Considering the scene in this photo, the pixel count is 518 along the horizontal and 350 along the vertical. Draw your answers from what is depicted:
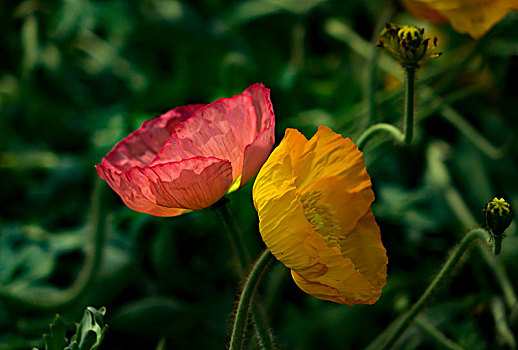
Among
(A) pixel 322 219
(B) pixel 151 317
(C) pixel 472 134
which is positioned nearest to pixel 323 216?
(A) pixel 322 219

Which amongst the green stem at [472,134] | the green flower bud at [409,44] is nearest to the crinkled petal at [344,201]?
the green flower bud at [409,44]

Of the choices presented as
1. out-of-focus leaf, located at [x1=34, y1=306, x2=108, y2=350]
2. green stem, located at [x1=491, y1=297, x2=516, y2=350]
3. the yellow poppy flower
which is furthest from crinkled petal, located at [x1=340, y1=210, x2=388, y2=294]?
green stem, located at [x1=491, y1=297, x2=516, y2=350]

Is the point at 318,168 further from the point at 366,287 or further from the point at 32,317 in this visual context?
the point at 32,317

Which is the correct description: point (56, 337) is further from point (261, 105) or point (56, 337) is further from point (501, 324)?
point (501, 324)

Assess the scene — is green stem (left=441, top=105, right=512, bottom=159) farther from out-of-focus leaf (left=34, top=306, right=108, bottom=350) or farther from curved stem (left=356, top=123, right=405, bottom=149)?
out-of-focus leaf (left=34, top=306, right=108, bottom=350)

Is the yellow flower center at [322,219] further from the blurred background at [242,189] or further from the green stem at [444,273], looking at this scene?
the blurred background at [242,189]

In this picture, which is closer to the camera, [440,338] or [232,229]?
[232,229]
